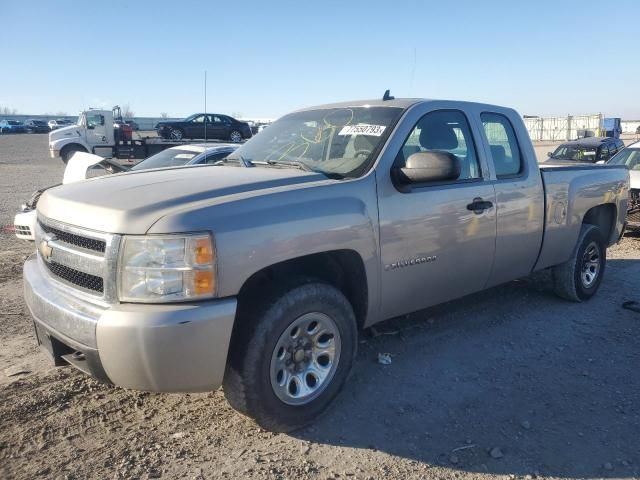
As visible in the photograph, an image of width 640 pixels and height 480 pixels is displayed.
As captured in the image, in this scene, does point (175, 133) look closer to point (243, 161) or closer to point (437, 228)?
point (243, 161)

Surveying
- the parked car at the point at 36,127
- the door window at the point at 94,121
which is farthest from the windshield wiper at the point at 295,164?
the parked car at the point at 36,127

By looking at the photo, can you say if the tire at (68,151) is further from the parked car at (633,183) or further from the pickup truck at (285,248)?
the pickup truck at (285,248)

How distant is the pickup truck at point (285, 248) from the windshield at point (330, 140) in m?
0.02

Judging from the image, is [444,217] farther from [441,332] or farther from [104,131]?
[104,131]

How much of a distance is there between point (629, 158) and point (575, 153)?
20.4ft

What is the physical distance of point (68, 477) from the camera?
2818 millimetres

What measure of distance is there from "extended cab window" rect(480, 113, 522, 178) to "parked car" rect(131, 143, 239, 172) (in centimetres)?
422

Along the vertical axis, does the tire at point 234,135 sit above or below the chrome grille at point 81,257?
above

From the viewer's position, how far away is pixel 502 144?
4770 mm

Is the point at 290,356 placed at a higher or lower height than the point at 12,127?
lower

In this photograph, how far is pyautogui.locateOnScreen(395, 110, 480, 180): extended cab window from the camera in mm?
4055

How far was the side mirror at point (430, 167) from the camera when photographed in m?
3.54

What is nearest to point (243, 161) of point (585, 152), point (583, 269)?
point (583, 269)

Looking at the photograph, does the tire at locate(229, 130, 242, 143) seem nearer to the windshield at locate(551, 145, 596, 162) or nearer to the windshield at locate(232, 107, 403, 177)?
the windshield at locate(551, 145, 596, 162)
